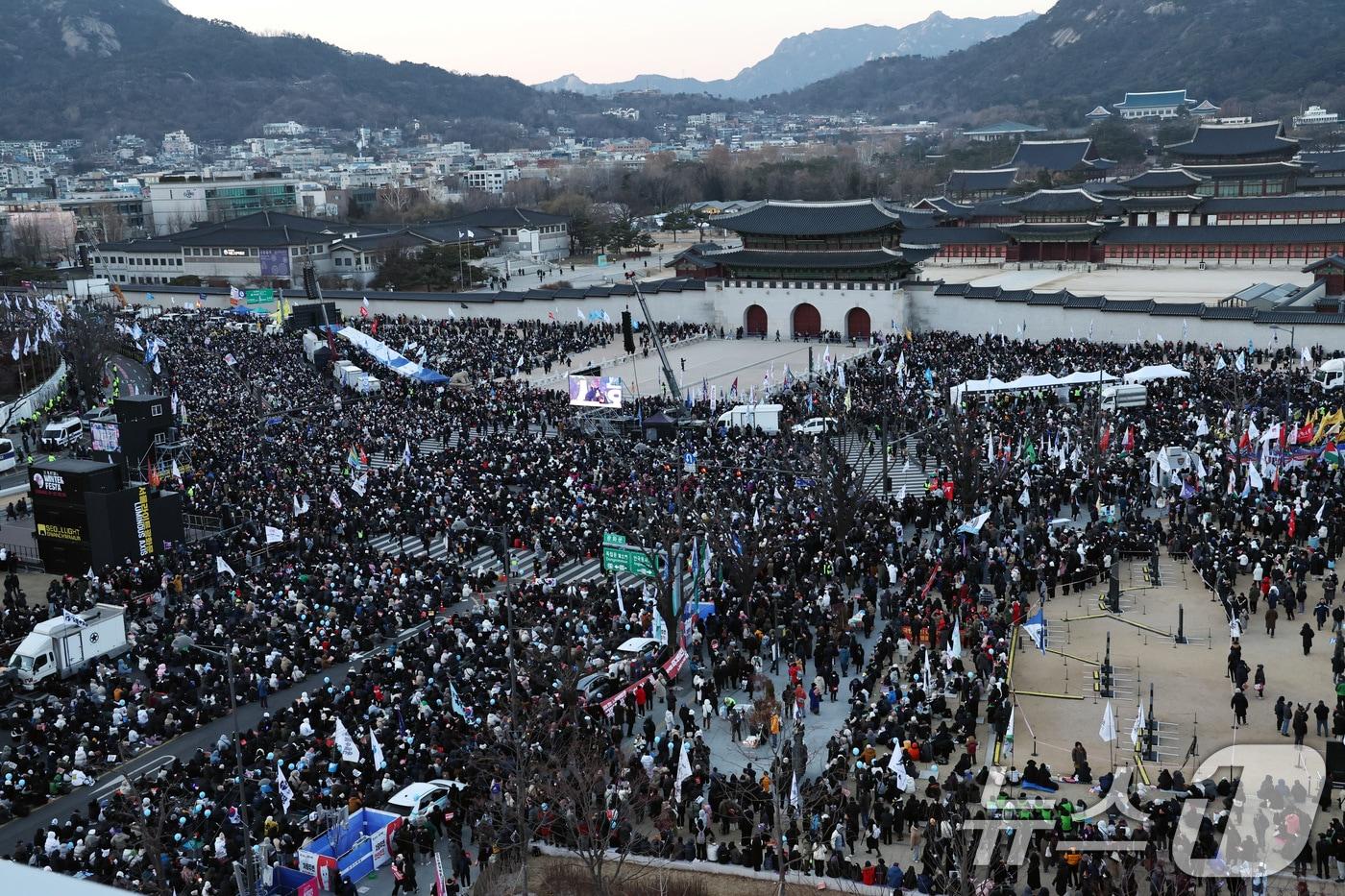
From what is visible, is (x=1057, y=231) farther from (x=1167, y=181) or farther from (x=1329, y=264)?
(x=1329, y=264)

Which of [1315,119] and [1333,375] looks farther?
[1315,119]

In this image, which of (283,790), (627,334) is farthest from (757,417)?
(283,790)

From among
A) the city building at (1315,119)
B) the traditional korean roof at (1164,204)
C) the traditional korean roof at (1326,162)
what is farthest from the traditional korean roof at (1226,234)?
the city building at (1315,119)

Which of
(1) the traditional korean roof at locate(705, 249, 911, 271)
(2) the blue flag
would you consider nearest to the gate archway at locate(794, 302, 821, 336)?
(1) the traditional korean roof at locate(705, 249, 911, 271)

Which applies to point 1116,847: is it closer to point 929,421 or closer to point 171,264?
point 929,421

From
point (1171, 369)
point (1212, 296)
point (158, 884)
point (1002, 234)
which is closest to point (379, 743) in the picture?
point (158, 884)
